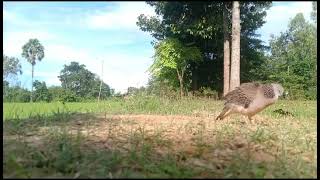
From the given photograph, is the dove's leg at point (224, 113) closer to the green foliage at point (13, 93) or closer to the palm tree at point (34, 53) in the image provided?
the green foliage at point (13, 93)

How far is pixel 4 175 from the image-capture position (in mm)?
3850

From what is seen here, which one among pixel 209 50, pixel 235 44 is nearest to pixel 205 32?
pixel 209 50

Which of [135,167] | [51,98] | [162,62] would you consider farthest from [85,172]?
[162,62]

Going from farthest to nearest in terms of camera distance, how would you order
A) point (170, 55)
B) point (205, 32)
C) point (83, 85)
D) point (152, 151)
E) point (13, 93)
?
point (83, 85) → point (170, 55) → point (205, 32) → point (13, 93) → point (152, 151)

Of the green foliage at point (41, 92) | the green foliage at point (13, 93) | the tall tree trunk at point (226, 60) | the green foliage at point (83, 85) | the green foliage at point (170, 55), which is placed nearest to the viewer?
the green foliage at point (13, 93)

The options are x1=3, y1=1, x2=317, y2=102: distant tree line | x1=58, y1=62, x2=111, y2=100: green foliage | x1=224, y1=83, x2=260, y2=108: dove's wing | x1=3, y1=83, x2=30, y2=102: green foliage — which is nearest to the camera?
x1=224, y1=83, x2=260, y2=108: dove's wing

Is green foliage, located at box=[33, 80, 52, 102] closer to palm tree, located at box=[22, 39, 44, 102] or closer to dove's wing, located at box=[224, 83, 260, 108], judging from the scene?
palm tree, located at box=[22, 39, 44, 102]

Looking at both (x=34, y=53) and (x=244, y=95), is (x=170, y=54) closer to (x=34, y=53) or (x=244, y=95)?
(x=34, y=53)

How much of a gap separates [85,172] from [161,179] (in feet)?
1.77

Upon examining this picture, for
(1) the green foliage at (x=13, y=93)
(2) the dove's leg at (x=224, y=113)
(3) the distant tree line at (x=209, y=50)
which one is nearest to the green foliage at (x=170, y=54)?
(3) the distant tree line at (x=209, y=50)

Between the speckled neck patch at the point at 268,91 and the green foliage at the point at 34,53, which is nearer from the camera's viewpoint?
the speckled neck patch at the point at 268,91

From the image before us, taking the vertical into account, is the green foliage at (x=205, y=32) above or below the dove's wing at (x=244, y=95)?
above

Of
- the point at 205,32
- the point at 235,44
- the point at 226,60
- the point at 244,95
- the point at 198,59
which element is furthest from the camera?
the point at 198,59

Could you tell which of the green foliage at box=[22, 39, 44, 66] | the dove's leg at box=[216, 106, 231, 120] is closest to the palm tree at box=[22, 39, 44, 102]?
the green foliage at box=[22, 39, 44, 66]
